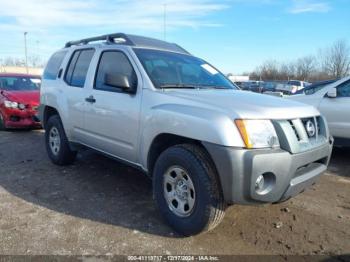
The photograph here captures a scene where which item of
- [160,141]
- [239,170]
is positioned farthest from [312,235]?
[160,141]

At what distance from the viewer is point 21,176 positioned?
5.49 metres

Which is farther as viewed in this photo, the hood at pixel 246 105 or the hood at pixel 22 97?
the hood at pixel 22 97

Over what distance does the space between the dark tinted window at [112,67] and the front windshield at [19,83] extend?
5.86 metres

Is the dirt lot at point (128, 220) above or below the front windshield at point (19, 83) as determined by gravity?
below

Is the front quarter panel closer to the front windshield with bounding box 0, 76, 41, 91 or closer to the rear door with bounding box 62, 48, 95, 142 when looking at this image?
the rear door with bounding box 62, 48, 95, 142

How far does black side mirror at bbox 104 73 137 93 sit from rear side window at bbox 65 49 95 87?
1.18 metres

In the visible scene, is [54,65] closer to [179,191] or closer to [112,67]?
[112,67]

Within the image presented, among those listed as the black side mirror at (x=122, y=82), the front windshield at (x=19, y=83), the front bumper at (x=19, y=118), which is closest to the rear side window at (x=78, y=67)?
the black side mirror at (x=122, y=82)

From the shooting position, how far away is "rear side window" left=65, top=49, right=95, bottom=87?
5184mm

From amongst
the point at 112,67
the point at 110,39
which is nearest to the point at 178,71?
the point at 112,67

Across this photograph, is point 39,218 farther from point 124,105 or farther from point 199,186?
point 199,186

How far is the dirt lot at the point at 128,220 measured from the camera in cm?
336

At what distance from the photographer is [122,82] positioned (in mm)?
4035

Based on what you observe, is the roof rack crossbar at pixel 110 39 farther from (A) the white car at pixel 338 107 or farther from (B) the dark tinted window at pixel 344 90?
(B) the dark tinted window at pixel 344 90
